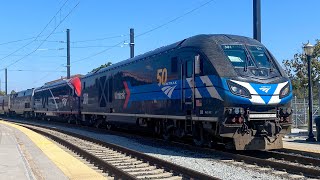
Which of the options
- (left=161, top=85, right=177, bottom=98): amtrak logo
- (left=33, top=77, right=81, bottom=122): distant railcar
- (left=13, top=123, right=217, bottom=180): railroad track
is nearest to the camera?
(left=13, top=123, right=217, bottom=180): railroad track

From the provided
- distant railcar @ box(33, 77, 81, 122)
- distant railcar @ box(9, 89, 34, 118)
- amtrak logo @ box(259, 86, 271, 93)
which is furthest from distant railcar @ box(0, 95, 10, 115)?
amtrak logo @ box(259, 86, 271, 93)

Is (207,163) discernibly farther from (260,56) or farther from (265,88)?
(260,56)

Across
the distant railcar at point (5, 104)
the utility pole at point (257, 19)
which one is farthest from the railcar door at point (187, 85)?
the distant railcar at point (5, 104)

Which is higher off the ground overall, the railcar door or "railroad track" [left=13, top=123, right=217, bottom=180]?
the railcar door

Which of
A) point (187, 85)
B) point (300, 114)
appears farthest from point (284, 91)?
point (300, 114)

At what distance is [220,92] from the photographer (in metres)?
12.2

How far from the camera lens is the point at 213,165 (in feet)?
36.1

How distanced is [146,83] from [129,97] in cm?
225

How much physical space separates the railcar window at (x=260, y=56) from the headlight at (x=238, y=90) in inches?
52.7

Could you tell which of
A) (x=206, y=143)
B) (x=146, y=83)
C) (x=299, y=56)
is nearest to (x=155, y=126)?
(x=146, y=83)

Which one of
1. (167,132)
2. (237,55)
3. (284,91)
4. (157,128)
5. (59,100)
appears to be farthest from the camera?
(59,100)

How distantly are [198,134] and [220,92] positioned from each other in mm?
2377

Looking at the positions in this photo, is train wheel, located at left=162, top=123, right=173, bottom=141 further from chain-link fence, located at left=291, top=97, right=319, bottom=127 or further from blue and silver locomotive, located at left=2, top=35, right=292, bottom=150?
chain-link fence, located at left=291, top=97, right=319, bottom=127

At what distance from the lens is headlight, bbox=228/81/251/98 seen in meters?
12.0
